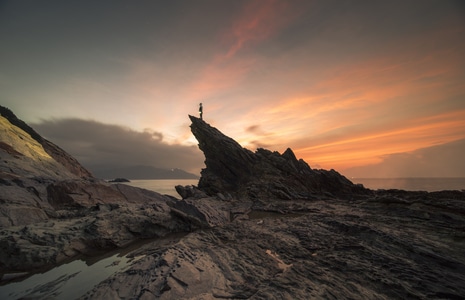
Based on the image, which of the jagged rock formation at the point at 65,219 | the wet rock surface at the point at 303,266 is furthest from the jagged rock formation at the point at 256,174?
the wet rock surface at the point at 303,266

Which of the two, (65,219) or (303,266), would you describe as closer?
(303,266)

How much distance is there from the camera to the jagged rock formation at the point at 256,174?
37375mm

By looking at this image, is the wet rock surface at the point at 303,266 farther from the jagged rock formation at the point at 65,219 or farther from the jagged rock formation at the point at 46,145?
the jagged rock formation at the point at 46,145

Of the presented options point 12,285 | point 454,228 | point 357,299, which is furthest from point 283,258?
point 454,228

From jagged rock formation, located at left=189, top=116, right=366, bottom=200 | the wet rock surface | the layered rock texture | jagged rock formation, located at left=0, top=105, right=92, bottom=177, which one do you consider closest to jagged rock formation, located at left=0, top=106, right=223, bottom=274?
the layered rock texture

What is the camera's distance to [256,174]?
4162 centimetres

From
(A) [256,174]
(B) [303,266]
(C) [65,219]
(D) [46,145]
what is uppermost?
(D) [46,145]

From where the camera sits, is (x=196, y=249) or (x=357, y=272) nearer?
(x=357, y=272)

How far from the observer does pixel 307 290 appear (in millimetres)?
6348

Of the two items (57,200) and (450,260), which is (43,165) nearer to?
(57,200)

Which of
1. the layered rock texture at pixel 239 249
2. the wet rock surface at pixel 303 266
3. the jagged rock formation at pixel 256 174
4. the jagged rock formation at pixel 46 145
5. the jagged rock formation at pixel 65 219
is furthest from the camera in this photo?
the jagged rock formation at pixel 46 145

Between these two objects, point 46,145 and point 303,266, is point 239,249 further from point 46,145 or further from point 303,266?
point 46,145

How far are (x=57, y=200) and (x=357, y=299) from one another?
27.0 meters

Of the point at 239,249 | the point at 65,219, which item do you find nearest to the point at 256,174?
the point at 239,249
